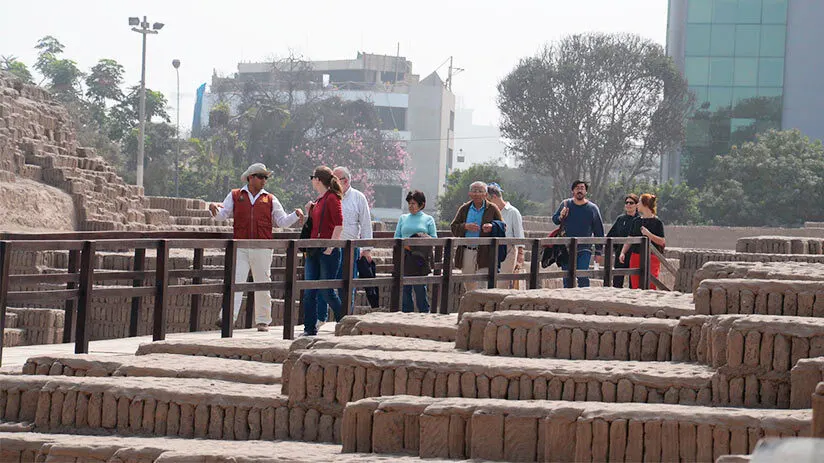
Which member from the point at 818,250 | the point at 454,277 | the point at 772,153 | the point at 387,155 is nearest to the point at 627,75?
the point at 772,153

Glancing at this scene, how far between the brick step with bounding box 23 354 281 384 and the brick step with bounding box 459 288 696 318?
1.86 m

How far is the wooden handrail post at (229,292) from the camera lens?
10.8 m

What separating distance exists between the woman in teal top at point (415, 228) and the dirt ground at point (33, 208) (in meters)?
17.3

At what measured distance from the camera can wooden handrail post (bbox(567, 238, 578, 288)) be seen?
15.0 metres

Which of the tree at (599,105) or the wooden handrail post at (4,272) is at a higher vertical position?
the tree at (599,105)

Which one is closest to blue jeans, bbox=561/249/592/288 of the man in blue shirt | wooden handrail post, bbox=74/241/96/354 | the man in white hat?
the man in blue shirt

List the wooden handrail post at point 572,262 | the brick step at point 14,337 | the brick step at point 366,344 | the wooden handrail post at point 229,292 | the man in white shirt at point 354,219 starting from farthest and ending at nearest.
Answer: the brick step at point 14,337 → the wooden handrail post at point 572,262 → the man in white shirt at point 354,219 → the wooden handrail post at point 229,292 → the brick step at point 366,344

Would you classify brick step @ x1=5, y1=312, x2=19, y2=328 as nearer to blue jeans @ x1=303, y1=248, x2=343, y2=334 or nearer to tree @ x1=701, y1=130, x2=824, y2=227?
blue jeans @ x1=303, y1=248, x2=343, y2=334

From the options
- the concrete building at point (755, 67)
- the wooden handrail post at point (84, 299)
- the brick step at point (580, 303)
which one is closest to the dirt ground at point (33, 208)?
the wooden handrail post at point (84, 299)

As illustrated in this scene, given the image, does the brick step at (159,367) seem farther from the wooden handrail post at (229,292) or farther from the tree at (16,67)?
the tree at (16,67)

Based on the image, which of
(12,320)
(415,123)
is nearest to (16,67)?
(415,123)

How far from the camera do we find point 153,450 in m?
6.31

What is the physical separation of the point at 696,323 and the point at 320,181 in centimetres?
488

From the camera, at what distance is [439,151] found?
3925 inches
